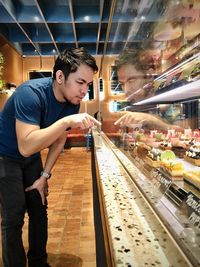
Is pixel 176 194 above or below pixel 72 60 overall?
below

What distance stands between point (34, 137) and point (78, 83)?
1.14 ft

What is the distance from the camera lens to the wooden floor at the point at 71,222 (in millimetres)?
2131

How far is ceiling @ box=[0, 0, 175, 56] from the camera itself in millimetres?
1632

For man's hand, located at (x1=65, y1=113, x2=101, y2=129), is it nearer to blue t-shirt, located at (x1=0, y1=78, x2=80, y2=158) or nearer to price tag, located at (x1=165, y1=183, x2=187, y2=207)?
blue t-shirt, located at (x1=0, y1=78, x2=80, y2=158)

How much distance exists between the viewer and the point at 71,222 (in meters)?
2.81

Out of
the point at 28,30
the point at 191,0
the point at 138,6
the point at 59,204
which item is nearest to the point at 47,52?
the point at 28,30

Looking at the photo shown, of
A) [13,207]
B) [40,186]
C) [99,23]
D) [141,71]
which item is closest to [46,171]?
[40,186]

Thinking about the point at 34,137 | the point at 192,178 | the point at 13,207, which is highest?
the point at 34,137

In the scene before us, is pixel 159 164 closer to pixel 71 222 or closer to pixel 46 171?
pixel 46 171

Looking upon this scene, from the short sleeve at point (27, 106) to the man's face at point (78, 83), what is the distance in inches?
6.3

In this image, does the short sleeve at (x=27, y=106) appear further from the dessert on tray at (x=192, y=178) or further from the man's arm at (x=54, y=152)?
the dessert on tray at (x=192, y=178)

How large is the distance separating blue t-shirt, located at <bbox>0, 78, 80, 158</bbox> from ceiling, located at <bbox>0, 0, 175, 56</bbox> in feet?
1.92

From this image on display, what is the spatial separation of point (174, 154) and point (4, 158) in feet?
3.00

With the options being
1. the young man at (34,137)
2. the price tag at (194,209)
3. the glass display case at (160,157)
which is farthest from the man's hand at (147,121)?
the price tag at (194,209)
